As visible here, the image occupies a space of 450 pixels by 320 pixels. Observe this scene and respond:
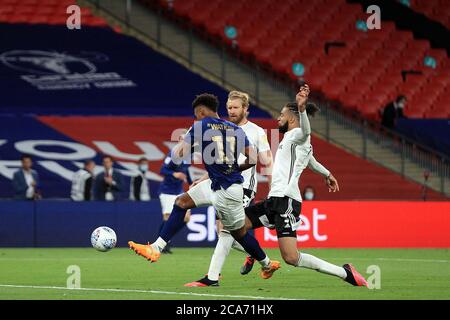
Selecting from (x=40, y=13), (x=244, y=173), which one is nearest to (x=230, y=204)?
(x=244, y=173)

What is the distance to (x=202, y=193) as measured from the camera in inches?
517

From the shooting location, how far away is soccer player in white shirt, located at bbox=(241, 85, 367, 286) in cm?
1284

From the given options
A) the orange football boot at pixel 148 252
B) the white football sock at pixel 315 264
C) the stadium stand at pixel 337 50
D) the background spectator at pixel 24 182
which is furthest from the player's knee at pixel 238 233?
the stadium stand at pixel 337 50

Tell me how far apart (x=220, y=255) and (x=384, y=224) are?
1088 centimetres

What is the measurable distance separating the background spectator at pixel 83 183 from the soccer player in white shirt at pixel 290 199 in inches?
435

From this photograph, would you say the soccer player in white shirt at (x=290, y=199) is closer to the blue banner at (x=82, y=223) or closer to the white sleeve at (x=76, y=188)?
the blue banner at (x=82, y=223)

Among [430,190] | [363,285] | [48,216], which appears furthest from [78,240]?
[363,285]

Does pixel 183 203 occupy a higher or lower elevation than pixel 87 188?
higher

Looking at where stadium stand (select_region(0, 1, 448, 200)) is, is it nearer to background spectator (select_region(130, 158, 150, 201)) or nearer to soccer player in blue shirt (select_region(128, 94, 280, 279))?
background spectator (select_region(130, 158, 150, 201))

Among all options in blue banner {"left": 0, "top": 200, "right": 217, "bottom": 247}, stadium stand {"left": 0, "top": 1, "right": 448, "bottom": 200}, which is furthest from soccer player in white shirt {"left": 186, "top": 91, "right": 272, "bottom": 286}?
stadium stand {"left": 0, "top": 1, "right": 448, "bottom": 200}

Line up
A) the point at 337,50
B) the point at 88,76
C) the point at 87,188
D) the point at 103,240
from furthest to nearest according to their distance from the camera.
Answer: the point at 337,50 → the point at 88,76 → the point at 87,188 → the point at 103,240

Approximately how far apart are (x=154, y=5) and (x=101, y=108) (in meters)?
6.15

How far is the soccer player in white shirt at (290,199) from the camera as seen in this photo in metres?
12.8

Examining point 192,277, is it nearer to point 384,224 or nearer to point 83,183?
point 384,224
